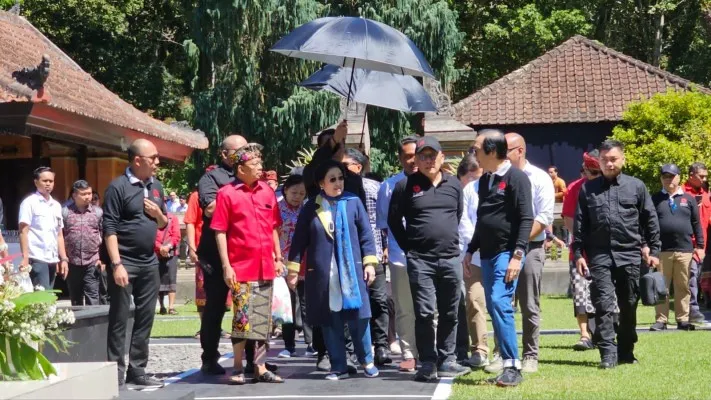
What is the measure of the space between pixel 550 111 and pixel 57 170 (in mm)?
19356

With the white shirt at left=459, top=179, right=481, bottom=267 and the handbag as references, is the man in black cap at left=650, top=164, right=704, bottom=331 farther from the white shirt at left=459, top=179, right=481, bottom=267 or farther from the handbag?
the white shirt at left=459, top=179, right=481, bottom=267

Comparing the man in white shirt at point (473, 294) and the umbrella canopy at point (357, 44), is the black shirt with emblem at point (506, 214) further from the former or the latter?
the umbrella canopy at point (357, 44)

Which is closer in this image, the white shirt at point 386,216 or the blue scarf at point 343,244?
the blue scarf at point 343,244

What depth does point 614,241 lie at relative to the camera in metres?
10.3

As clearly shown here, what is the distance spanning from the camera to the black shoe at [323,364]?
10570 mm

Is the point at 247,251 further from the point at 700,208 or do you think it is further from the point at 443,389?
the point at 700,208

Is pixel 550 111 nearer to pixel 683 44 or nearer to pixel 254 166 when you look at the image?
pixel 683 44

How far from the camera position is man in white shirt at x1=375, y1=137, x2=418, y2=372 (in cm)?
1061

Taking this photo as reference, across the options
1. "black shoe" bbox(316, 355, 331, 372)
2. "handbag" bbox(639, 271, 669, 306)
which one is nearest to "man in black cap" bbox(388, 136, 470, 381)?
"black shoe" bbox(316, 355, 331, 372)

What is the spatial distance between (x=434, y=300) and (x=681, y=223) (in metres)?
5.54

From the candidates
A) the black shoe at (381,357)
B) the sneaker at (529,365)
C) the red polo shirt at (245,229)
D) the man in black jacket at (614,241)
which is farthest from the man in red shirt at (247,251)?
the man in black jacket at (614,241)

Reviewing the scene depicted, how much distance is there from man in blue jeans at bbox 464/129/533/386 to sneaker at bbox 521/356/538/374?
672 millimetres

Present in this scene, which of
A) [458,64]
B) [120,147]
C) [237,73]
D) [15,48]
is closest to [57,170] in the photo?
[120,147]

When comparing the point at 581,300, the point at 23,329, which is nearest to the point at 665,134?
the point at 581,300
